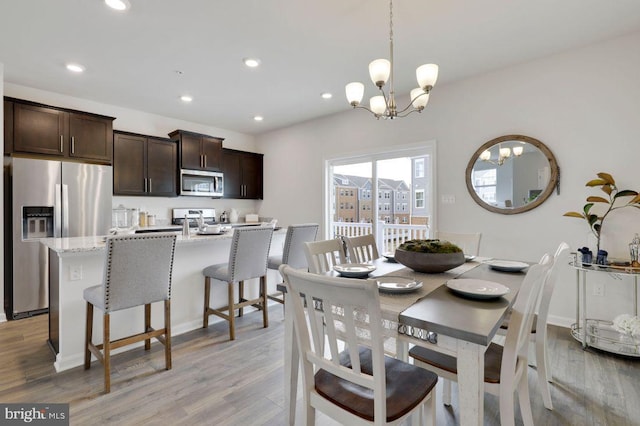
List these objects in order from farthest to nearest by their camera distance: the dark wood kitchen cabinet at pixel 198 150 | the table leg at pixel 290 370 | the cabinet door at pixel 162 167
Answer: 1. the dark wood kitchen cabinet at pixel 198 150
2. the cabinet door at pixel 162 167
3. the table leg at pixel 290 370

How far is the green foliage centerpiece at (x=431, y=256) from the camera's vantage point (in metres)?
1.79

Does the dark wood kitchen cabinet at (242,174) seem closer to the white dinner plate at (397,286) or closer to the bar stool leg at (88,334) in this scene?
the bar stool leg at (88,334)

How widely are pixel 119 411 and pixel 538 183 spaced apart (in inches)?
159

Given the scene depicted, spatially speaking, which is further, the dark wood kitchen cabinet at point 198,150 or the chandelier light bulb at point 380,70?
the dark wood kitchen cabinet at point 198,150

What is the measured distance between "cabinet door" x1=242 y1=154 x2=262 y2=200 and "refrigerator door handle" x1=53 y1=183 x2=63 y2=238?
9.37 ft

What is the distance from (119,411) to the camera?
184cm

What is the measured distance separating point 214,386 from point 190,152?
4.02 meters

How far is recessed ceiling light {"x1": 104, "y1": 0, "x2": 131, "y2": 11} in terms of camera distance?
2291mm

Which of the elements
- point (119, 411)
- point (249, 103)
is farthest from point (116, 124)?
point (119, 411)

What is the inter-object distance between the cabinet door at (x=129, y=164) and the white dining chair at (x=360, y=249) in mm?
3702

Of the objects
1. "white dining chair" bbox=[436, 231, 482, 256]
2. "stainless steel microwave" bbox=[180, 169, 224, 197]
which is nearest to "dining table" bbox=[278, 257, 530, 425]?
"white dining chair" bbox=[436, 231, 482, 256]

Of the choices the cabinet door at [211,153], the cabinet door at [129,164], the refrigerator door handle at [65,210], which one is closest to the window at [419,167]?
the cabinet door at [211,153]

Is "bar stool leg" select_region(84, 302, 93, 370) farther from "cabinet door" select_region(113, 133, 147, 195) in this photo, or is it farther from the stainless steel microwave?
the stainless steel microwave

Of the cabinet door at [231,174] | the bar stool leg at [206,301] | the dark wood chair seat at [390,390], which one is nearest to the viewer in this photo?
the dark wood chair seat at [390,390]
